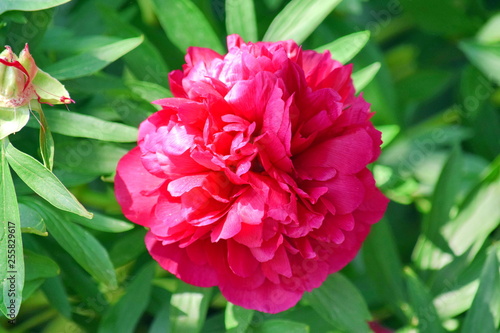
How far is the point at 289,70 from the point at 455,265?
40 centimetres

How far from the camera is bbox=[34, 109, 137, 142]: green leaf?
634 mm

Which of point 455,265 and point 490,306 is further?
point 455,265

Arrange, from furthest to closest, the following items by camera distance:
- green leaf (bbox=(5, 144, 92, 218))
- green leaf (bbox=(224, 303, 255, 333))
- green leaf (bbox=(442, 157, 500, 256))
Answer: green leaf (bbox=(442, 157, 500, 256)) → green leaf (bbox=(224, 303, 255, 333)) → green leaf (bbox=(5, 144, 92, 218))

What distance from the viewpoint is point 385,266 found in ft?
2.80

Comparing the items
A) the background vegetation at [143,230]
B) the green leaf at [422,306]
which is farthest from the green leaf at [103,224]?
the green leaf at [422,306]

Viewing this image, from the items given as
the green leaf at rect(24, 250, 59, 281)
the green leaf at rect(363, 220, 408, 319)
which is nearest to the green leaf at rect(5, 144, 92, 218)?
the green leaf at rect(24, 250, 59, 281)

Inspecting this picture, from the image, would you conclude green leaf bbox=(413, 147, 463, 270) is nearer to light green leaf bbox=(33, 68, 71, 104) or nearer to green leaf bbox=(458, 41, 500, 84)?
green leaf bbox=(458, 41, 500, 84)

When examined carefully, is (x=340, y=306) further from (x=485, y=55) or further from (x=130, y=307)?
(x=485, y=55)

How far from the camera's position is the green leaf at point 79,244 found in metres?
0.63

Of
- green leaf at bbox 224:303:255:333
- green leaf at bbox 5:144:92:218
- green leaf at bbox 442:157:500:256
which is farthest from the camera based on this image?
green leaf at bbox 442:157:500:256

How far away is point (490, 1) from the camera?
3.64 ft

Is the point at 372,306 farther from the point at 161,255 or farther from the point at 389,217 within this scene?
the point at 161,255

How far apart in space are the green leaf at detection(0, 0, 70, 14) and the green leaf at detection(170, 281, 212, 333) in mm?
328

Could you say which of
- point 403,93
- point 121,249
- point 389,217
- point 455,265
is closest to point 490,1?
point 403,93
